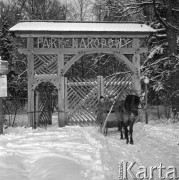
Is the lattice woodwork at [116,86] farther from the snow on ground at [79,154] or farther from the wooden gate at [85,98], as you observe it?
the snow on ground at [79,154]

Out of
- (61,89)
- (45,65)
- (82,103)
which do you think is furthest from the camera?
(82,103)

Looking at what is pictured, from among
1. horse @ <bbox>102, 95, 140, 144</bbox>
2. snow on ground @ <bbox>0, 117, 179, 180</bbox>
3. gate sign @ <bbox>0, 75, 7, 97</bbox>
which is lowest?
snow on ground @ <bbox>0, 117, 179, 180</bbox>

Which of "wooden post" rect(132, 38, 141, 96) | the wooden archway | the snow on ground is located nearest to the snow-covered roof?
the wooden archway

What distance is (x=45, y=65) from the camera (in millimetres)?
13961

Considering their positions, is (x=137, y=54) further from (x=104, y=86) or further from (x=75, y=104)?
(x=75, y=104)

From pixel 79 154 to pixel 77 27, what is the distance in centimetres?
775

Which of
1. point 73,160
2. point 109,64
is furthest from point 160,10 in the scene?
point 73,160

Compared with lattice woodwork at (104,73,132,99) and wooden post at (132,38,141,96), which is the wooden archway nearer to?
wooden post at (132,38,141,96)

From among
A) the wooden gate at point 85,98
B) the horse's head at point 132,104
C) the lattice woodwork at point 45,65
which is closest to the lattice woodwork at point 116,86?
the wooden gate at point 85,98

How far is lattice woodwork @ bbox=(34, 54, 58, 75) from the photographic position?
13.9 metres

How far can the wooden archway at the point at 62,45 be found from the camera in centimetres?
1364

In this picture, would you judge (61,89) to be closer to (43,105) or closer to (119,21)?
(43,105)

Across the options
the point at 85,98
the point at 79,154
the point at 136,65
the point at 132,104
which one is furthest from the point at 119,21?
the point at 79,154

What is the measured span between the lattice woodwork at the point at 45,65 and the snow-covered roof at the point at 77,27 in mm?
1227
